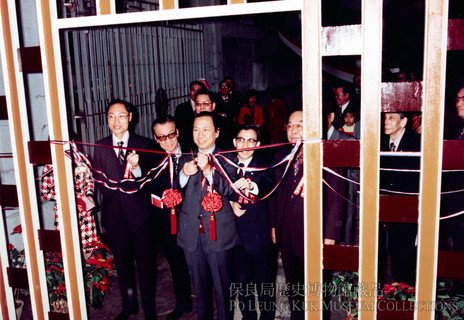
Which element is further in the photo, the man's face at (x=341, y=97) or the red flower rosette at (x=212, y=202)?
the man's face at (x=341, y=97)

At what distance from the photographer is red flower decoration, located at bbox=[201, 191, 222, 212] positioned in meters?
2.34

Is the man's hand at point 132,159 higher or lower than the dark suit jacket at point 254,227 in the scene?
higher

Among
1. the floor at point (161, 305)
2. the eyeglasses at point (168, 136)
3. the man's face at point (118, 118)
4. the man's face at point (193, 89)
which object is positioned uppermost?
the man's face at point (193, 89)

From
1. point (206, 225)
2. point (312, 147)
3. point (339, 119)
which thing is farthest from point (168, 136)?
point (339, 119)

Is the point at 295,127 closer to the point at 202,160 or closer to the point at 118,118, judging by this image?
the point at 202,160

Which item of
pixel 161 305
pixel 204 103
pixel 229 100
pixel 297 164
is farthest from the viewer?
pixel 229 100

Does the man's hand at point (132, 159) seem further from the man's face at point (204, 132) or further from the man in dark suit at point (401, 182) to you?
the man in dark suit at point (401, 182)

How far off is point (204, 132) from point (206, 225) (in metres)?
0.55

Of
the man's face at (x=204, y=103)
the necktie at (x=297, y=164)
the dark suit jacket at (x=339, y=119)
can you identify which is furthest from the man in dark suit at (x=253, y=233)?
the dark suit jacket at (x=339, y=119)

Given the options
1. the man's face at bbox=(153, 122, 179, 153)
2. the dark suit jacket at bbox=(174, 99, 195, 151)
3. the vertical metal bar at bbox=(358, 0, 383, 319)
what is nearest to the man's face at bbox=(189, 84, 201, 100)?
the dark suit jacket at bbox=(174, 99, 195, 151)

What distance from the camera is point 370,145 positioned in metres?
1.71

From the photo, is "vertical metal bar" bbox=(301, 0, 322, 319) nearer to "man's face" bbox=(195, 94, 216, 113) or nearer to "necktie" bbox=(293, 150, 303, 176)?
"necktie" bbox=(293, 150, 303, 176)

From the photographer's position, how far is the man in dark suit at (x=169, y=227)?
2.83 metres

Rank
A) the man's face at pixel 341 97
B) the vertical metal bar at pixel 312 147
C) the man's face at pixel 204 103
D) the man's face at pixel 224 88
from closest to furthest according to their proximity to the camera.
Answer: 1. the vertical metal bar at pixel 312 147
2. the man's face at pixel 204 103
3. the man's face at pixel 341 97
4. the man's face at pixel 224 88
